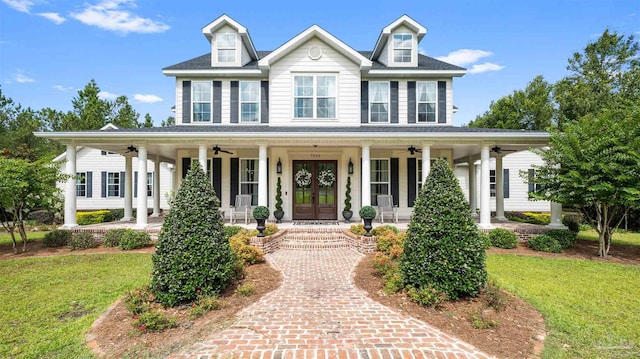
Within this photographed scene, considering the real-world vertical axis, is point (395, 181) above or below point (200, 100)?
below

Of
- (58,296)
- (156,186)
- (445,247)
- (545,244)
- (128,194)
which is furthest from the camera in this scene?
(156,186)

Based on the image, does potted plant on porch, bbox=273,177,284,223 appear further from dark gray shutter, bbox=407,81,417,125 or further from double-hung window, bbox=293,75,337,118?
dark gray shutter, bbox=407,81,417,125

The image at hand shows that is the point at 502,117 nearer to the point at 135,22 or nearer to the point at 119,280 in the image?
the point at 135,22

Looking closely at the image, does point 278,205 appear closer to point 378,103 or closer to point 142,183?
point 142,183

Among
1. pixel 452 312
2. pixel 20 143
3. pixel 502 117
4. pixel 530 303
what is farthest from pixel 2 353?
pixel 502 117

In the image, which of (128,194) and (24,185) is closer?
(24,185)

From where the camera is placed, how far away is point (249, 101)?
1267 cm

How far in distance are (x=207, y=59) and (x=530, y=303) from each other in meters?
14.7

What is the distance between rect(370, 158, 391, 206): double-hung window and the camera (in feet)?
42.3

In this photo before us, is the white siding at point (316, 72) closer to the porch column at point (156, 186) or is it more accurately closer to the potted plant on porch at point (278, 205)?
the potted plant on porch at point (278, 205)

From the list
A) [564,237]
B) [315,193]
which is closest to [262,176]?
[315,193]

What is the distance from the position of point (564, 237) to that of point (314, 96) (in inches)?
387

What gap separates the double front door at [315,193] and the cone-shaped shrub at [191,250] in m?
7.48

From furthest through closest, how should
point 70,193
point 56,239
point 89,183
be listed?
point 89,183, point 70,193, point 56,239
